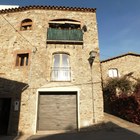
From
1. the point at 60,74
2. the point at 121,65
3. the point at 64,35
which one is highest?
the point at 64,35

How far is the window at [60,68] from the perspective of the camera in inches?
489

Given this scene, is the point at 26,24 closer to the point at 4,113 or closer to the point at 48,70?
the point at 48,70

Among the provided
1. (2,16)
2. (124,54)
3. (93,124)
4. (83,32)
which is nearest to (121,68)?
(124,54)

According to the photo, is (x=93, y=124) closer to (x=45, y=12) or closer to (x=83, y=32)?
(x=83, y=32)

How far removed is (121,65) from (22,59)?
10.4m

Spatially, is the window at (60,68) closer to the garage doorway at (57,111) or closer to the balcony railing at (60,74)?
the balcony railing at (60,74)

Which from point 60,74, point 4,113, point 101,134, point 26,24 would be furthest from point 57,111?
point 26,24

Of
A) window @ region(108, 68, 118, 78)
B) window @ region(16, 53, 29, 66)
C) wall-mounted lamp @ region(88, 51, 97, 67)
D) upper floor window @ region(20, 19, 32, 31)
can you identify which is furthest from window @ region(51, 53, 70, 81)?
window @ region(108, 68, 118, 78)

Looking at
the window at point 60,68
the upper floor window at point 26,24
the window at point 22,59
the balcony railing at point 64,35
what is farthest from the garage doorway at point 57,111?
the upper floor window at point 26,24

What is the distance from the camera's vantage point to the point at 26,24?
1409 cm

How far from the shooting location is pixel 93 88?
11984 millimetres

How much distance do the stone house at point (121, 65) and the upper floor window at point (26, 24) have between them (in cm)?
865

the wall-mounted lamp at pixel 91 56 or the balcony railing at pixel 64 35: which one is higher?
the balcony railing at pixel 64 35

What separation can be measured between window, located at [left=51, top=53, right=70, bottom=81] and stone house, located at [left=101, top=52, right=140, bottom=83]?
6.80 meters
